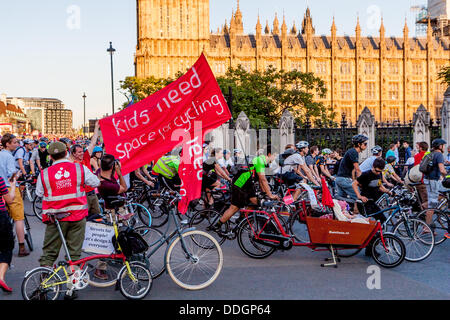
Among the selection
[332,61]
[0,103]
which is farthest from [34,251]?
[0,103]

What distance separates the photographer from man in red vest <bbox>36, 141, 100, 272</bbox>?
578 centimetres

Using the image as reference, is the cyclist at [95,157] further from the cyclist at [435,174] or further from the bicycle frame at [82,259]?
the cyclist at [435,174]

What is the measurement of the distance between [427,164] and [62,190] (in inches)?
254

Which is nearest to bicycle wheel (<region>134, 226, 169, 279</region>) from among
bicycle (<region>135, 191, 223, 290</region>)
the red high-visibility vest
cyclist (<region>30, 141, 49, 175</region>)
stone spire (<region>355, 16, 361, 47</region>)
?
bicycle (<region>135, 191, 223, 290</region>)

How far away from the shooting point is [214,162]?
34.9ft

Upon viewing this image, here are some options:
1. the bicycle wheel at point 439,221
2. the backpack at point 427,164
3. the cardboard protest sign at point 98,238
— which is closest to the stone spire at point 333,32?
the backpack at point 427,164

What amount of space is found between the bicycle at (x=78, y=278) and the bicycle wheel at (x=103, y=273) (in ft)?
0.18

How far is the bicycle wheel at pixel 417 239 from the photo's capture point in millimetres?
7637

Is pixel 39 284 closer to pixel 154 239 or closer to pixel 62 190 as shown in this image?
pixel 62 190

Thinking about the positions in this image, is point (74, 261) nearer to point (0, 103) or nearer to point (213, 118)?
point (213, 118)

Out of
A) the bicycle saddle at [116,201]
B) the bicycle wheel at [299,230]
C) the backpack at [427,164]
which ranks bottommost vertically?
the bicycle wheel at [299,230]

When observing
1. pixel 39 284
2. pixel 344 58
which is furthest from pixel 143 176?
pixel 344 58

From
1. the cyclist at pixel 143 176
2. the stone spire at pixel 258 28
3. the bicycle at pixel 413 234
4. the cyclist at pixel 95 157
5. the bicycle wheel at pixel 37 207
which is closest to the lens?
the bicycle at pixel 413 234

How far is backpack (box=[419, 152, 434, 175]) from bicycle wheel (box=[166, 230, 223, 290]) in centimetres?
491
